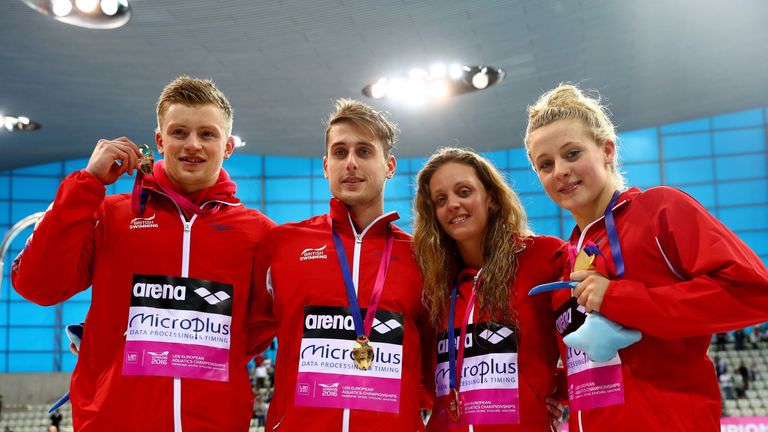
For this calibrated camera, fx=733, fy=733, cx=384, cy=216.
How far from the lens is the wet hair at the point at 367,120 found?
3.52 metres

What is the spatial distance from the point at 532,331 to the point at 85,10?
41.5ft

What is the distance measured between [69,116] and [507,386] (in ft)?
67.1

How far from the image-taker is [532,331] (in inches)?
127

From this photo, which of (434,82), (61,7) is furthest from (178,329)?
(434,82)

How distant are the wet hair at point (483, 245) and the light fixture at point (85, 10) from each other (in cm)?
1131

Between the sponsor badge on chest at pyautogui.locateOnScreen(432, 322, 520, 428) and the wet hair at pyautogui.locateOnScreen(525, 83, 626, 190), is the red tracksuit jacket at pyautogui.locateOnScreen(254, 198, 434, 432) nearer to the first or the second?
the sponsor badge on chest at pyautogui.locateOnScreen(432, 322, 520, 428)

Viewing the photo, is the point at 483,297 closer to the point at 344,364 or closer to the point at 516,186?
the point at 344,364

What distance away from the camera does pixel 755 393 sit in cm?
1852

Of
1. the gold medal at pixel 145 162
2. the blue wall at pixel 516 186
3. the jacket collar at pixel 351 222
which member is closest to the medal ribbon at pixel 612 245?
the jacket collar at pixel 351 222

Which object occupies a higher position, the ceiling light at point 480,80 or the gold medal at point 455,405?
the ceiling light at point 480,80

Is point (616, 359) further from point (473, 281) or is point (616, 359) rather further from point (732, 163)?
point (732, 163)

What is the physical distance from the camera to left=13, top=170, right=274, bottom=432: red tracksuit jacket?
291 centimetres

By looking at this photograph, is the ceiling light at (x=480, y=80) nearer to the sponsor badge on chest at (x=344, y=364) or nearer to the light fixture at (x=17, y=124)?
the light fixture at (x=17, y=124)

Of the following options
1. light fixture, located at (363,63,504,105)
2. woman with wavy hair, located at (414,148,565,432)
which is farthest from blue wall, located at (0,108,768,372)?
woman with wavy hair, located at (414,148,565,432)
